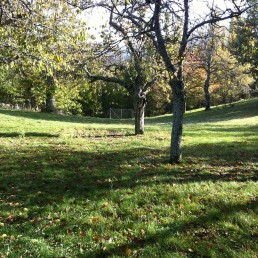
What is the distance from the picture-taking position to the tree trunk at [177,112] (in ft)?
36.9

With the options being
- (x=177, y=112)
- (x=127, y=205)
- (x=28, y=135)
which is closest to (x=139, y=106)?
(x=28, y=135)

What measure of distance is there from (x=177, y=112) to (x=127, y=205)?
5000mm

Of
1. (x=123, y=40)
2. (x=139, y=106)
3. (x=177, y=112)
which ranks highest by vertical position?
(x=123, y=40)

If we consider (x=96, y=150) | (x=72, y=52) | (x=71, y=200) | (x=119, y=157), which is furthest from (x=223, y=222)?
(x=96, y=150)

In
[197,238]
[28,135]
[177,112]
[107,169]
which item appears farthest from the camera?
[28,135]

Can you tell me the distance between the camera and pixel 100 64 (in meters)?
19.4

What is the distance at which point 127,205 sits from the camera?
741cm

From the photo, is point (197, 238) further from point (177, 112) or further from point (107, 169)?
point (177, 112)

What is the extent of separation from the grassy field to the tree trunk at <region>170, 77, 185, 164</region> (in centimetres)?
59

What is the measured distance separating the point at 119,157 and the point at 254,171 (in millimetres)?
5283

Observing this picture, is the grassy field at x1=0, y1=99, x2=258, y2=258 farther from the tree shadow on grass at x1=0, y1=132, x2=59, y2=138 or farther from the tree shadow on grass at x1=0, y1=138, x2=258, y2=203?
the tree shadow on grass at x1=0, y1=132, x2=59, y2=138

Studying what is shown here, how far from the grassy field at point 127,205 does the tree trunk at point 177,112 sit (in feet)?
1.92

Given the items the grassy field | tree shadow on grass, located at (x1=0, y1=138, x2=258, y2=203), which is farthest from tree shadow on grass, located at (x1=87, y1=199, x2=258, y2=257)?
tree shadow on grass, located at (x1=0, y1=138, x2=258, y2=203)

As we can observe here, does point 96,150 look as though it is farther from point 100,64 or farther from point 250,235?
point 250,235
